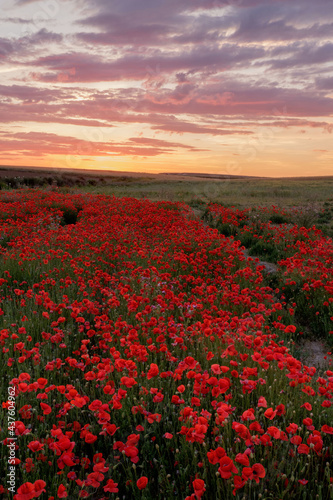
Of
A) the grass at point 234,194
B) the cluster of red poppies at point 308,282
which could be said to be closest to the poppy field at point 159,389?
the cluster of red poppies at point 308,282

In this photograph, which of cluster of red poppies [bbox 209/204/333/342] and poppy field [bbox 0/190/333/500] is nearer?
poppy field [bbox 0/190/333/500]

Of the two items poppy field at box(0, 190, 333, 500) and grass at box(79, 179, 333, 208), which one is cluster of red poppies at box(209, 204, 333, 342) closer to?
poppy field at box(0, 190, 333, 500)

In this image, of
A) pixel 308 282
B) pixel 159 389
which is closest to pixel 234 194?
pixel 308 282

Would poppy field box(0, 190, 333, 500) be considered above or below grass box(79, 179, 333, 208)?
below

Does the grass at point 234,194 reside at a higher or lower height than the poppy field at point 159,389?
higher

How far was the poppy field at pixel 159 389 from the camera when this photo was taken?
93.0 inches

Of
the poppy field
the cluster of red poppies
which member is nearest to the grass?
the cluster of red poppies

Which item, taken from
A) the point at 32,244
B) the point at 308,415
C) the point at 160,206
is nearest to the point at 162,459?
the point at 308,415

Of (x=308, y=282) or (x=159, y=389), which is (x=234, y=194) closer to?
(x=308, y=282)

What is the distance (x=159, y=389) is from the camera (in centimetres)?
331

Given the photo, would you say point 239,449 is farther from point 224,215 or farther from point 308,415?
point 224,215

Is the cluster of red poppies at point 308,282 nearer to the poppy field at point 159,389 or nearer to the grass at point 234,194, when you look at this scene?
the poppy field at point 159,389

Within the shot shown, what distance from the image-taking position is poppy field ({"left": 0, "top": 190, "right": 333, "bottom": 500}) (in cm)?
236

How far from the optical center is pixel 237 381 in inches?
135
